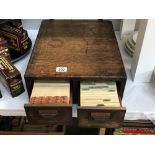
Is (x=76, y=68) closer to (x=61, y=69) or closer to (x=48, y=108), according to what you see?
(x=61, y=69)

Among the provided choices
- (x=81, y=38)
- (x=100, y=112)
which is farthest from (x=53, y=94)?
(x=81, y=38)

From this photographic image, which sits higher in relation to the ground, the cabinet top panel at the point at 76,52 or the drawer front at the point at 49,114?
the cabinet top panel at the point at 76,52

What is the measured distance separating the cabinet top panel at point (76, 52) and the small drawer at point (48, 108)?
1.4 inches

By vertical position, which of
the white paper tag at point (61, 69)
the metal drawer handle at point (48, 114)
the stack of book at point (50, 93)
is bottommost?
the metal drawer handle at point (48, 114)

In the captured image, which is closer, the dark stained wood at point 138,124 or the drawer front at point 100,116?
the drawer front at point 100,116

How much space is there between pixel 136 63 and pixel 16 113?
1.42 ft

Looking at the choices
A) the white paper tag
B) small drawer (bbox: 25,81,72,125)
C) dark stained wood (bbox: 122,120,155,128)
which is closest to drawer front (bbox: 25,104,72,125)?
small drawer (bbox: 25,81,72,125)

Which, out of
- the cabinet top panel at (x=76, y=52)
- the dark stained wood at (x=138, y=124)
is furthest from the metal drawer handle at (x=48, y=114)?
the dark stained wood at (x=138, y=124)

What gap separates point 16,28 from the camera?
842 millimetres

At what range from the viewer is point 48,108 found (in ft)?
2.02

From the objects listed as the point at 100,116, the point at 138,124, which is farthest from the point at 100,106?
the point at 138,124

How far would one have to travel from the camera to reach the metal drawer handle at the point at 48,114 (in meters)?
0.63

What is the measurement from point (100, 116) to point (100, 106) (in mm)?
38

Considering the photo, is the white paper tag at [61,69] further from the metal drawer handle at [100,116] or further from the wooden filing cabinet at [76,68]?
the metal drawer handle at [100,116]
